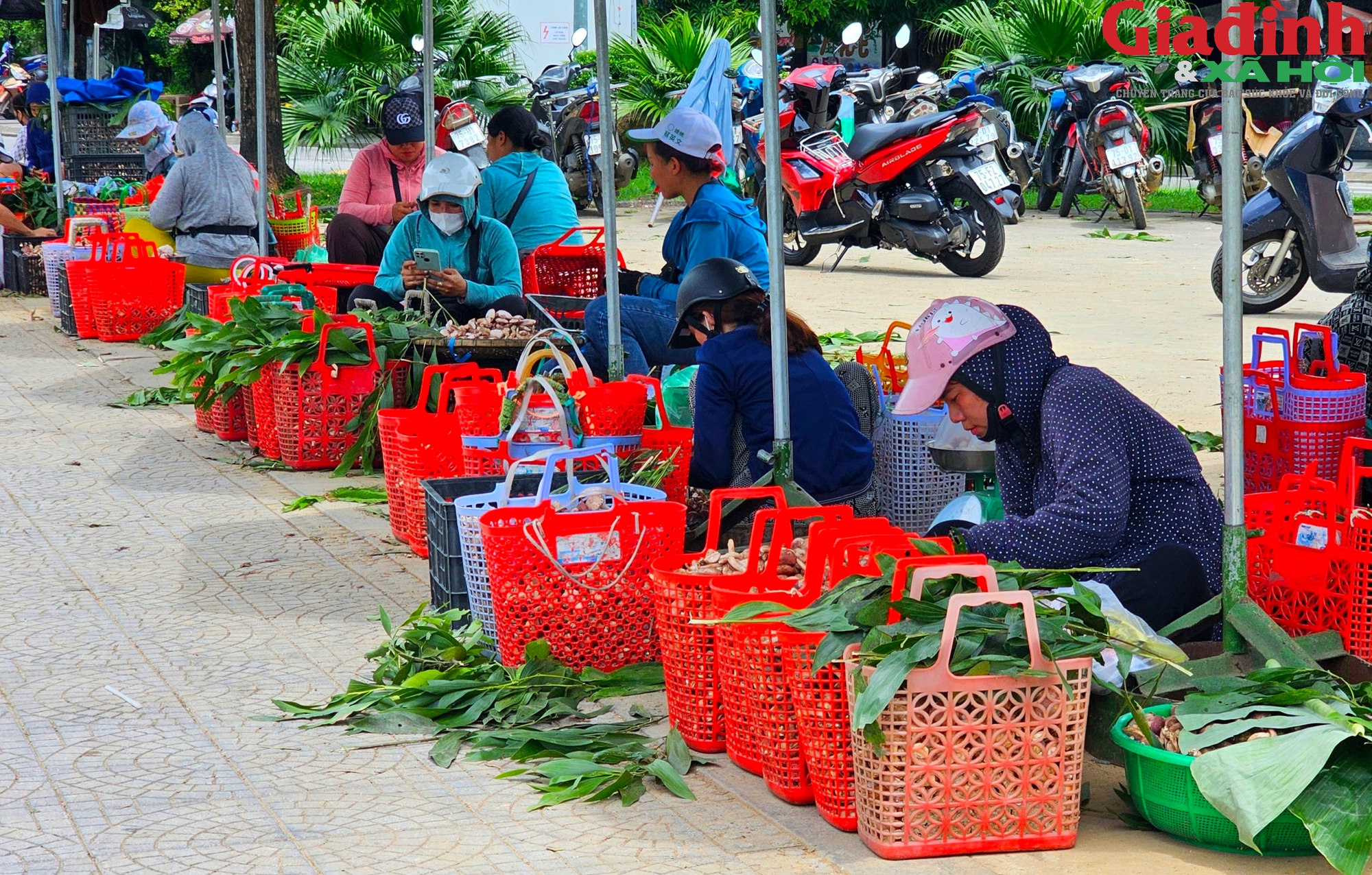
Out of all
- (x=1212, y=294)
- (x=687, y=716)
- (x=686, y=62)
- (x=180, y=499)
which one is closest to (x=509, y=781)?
(x=687, y=716)

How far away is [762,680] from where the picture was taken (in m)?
3.20

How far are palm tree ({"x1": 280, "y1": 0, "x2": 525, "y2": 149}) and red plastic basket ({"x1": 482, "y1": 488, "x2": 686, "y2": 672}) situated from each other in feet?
48.9

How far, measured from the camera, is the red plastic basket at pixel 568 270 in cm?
749

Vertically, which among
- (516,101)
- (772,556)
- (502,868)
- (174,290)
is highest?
(516,101)

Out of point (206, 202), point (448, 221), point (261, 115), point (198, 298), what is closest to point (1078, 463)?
point (448, 221)

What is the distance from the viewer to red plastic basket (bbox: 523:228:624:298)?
7.49m

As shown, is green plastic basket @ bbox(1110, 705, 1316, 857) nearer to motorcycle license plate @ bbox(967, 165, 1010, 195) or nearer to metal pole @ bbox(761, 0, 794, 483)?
metal pole @ bbox(761, 0, 794, 483)

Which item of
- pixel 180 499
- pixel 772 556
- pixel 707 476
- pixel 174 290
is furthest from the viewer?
pixel 174 290

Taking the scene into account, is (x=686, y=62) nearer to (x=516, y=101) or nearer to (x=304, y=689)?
(x=516, y=101)

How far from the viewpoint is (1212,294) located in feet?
35.2

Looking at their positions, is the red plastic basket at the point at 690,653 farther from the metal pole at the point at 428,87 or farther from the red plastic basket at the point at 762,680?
the metal pole at the point at 428,87

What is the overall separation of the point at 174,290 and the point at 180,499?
154 inches

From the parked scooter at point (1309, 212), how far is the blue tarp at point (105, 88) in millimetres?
9028

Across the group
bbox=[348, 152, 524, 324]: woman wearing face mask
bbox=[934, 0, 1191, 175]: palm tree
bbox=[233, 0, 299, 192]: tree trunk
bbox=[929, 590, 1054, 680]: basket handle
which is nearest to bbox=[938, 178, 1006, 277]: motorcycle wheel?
bbox=[934, 0, 1191, 175]: palm tree
